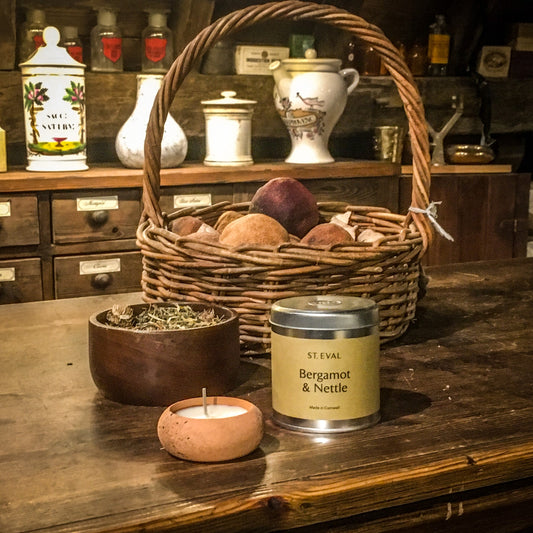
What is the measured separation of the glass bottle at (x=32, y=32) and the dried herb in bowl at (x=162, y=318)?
80.4 inches

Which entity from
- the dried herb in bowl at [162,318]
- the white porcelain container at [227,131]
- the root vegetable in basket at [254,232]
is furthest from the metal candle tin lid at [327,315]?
the white porcelain container at [227,131]

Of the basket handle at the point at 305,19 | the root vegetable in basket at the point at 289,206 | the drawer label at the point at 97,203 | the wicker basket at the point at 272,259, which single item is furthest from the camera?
the drawer label at the point at 97,203

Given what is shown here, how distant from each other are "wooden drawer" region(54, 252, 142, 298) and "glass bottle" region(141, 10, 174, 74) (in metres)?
0.75

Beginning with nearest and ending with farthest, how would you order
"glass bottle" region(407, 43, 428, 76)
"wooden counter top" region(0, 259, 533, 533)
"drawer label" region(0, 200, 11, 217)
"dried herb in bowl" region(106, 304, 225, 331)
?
"wooden counter top" region(0, 259, 533, 533), "dried herb in bowl" region(106, 304, 225, 331), "drawer label" region(0, 200, 11, 217), "glass bottle" region(407, 43, 428, 76)

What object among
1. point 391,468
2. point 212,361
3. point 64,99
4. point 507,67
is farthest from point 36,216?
point 507,67

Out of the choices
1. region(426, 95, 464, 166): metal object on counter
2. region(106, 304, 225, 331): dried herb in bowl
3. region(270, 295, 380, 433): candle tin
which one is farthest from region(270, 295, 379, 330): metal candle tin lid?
region(426, 95, 464, 166): metal object on counter

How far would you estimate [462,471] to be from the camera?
0.75 m

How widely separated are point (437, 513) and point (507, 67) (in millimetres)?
3149

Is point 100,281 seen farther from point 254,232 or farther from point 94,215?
point 254,232

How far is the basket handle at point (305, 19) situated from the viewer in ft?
3.67

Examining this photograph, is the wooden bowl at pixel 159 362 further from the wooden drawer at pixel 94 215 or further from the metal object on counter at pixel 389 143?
the metal object on counter at pixel 389 143

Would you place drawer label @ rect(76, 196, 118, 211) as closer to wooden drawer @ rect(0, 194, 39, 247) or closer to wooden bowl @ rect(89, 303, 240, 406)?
wooden drawer @ rect(0, 194, 39, 247)

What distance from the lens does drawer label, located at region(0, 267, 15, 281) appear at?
2.41 meters

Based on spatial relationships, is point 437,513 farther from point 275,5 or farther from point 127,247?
point 127,247
